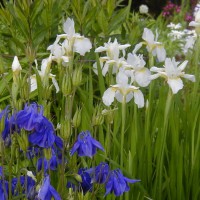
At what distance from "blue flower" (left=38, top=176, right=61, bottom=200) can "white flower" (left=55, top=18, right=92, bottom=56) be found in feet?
1.64

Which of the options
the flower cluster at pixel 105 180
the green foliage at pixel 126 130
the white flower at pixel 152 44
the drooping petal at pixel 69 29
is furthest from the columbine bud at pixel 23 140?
the white flower at pixel 152 44

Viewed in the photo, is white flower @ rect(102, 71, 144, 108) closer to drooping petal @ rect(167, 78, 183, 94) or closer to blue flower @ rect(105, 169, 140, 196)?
drooping petal @ rect(167, 78, 183, 94)

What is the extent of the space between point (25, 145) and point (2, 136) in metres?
0.11

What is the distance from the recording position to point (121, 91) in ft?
5.97

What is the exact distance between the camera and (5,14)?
9.51ft

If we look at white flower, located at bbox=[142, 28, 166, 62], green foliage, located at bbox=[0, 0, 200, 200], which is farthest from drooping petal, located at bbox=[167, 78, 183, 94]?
white flower, located at bbox=[142, 28, 166, 62]

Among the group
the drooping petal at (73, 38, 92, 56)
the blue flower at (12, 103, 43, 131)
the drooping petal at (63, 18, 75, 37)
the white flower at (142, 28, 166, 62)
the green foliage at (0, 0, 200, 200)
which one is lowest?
the green foliage at (0, 0, 200, 200)

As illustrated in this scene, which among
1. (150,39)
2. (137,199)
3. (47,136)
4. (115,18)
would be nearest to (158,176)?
(137,199)

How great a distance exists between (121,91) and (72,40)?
251mm

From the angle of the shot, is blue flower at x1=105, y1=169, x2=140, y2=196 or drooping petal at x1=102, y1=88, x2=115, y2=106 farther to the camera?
drooping petal at x1=102, y1=88, x2=115, y2=106

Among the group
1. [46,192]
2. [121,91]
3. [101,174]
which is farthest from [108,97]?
[46,192]

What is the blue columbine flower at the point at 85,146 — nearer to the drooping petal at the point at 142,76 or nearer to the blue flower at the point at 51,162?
the blue flower at the point at 51,162

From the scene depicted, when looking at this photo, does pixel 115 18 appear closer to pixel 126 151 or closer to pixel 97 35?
pixel 97 35

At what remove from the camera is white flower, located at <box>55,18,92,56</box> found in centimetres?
174
